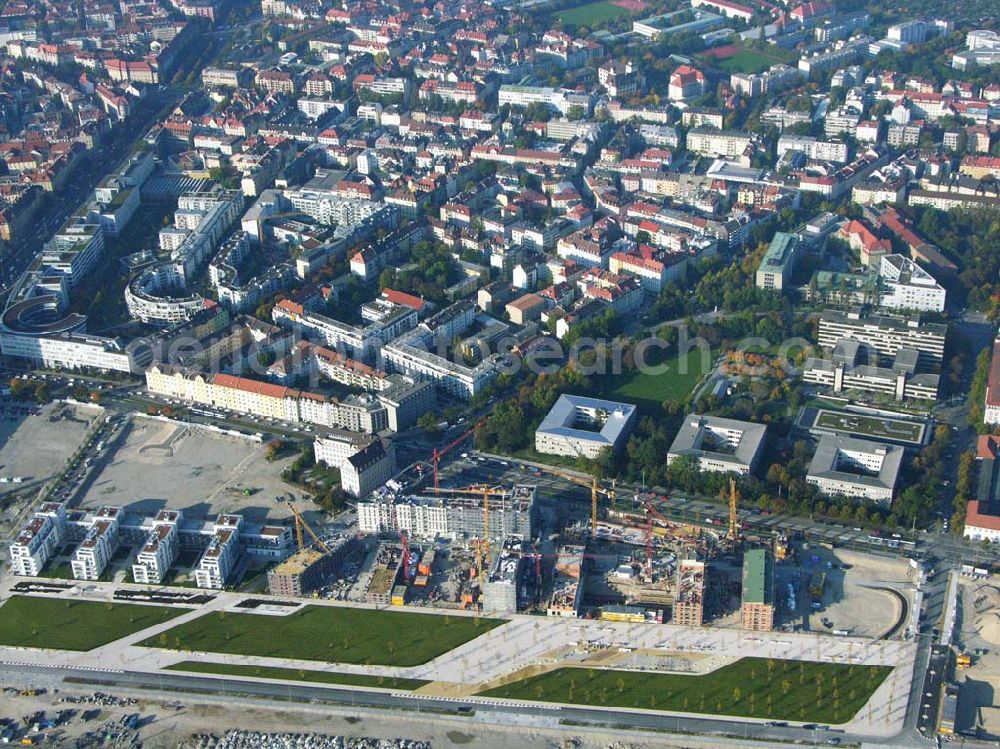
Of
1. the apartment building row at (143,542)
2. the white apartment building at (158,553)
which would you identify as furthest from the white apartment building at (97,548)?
the white apartment building at (158,553)

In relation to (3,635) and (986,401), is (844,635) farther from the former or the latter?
(3,635)

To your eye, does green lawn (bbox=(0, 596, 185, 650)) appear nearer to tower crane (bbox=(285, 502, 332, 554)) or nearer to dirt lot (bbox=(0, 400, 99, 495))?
tower crane (bbox=(285, 502, 332, 554))

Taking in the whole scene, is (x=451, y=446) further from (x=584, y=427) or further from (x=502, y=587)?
(x=502, y=587)

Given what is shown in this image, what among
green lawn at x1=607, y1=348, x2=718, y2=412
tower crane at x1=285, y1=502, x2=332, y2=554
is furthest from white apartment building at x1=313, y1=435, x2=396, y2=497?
green lawn at x1=607, y1=348, x2=718, y2=412

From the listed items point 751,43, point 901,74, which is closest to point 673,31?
point 751,43

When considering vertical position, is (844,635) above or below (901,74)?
below
